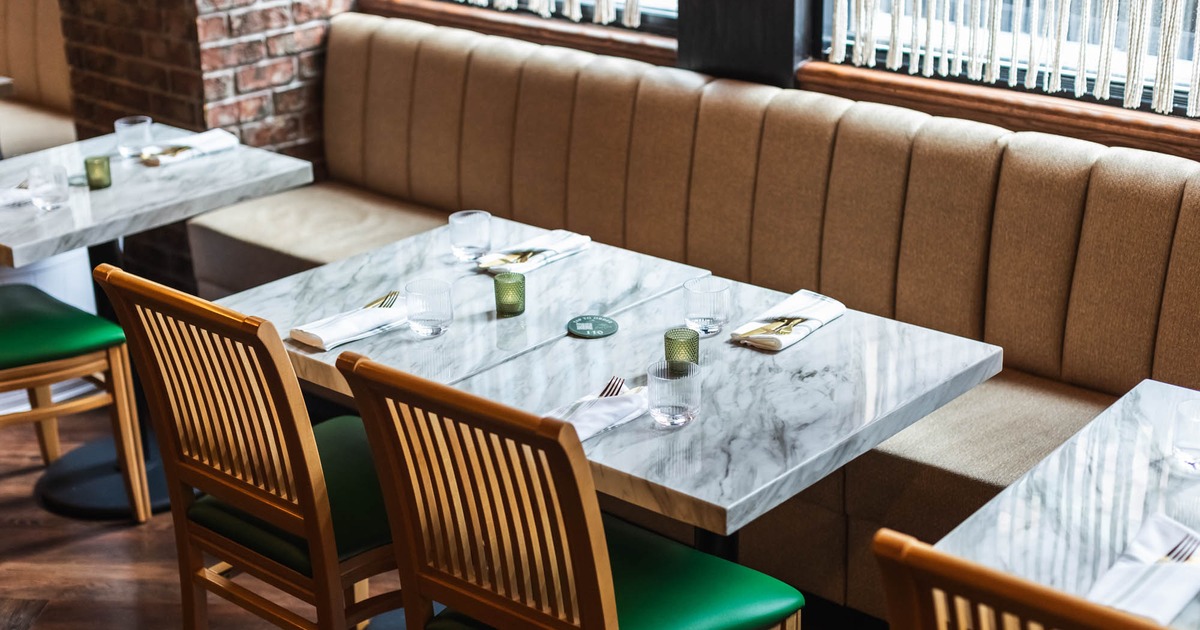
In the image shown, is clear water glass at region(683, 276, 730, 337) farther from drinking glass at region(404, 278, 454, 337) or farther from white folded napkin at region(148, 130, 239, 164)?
white folded napkin at region(148, 130, 239, 164)

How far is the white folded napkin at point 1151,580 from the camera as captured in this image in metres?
1.58

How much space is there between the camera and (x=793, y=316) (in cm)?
246

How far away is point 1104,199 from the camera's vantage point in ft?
9.05

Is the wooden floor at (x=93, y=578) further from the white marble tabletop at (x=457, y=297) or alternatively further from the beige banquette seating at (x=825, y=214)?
the white marble tabletop at (x=457, y=297)

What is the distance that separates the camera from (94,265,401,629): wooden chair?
6.97 ft

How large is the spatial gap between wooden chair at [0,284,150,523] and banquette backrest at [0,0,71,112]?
79.4 inches

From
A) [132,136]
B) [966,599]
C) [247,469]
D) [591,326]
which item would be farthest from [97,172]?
[966,599]

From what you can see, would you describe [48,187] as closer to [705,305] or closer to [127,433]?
[127,433]

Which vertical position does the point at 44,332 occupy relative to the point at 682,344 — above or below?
below

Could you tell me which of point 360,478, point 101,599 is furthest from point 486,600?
point 101,599

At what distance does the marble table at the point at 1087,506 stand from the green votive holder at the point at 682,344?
588 mm

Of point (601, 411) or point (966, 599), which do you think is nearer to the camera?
point (966, 599)

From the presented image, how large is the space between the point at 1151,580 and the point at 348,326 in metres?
1.40

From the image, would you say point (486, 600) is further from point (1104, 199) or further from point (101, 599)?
point (1104, 199)
